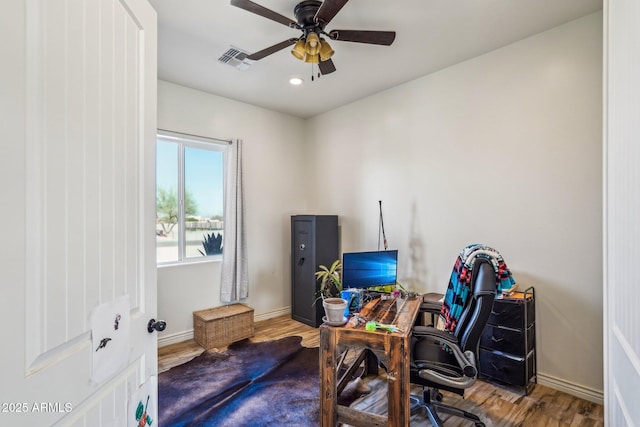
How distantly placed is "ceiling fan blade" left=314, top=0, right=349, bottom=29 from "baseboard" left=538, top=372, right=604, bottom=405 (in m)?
3.16

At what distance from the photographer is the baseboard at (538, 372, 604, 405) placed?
7.34 ft

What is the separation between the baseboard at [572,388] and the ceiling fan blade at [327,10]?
3.16 metres

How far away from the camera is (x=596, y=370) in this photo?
2.24 m

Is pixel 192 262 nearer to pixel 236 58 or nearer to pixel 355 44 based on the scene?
pixel 236 58

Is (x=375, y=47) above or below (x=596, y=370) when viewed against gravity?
above

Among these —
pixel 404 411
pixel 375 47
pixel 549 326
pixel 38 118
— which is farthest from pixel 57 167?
pixel 549 326

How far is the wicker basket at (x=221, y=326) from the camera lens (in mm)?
3201

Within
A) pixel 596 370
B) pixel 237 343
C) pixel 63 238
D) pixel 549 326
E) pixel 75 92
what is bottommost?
pixel 237 343

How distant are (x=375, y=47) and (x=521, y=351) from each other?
278 centimetres

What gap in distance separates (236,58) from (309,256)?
93.8 inches

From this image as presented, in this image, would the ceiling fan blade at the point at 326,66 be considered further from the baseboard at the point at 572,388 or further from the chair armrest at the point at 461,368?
the baseboard at the point at 572,388

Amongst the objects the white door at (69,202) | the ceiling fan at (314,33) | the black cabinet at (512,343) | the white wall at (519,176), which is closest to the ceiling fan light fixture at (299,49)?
the ceiling fan at (314,33)

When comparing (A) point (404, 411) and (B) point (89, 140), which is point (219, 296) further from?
(B) point (89, 140)

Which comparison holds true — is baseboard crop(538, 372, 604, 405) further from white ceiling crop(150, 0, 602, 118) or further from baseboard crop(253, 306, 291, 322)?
baseboard crop(253, 306, 291, 322)
